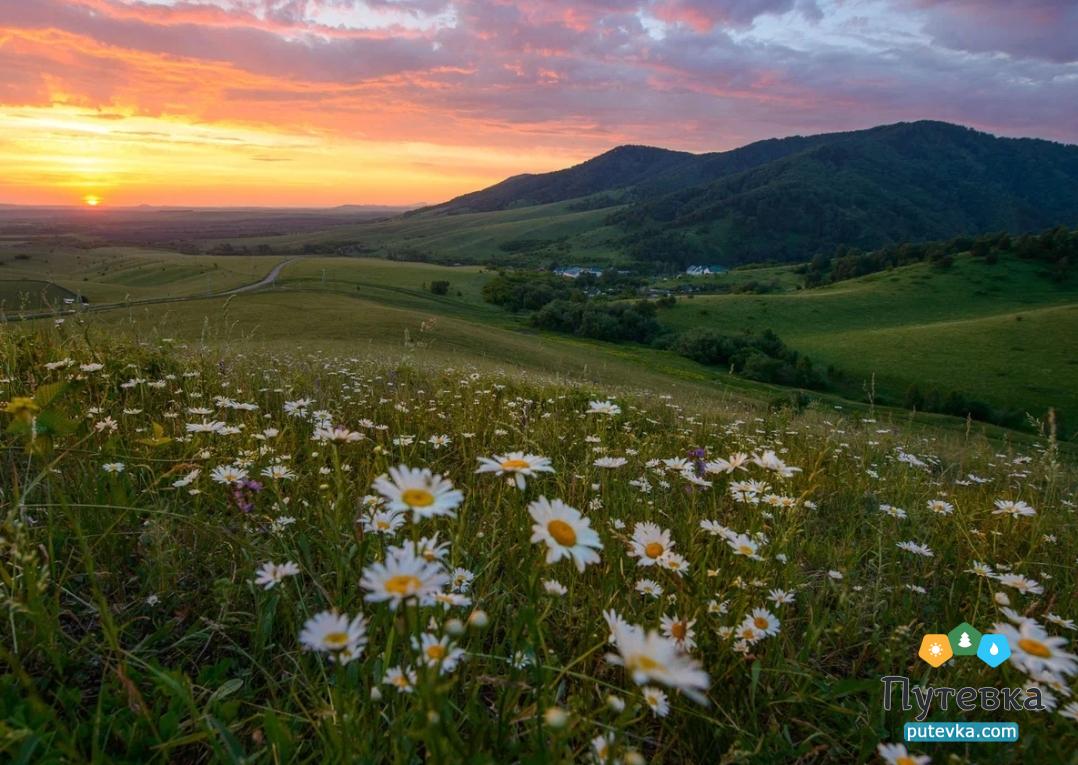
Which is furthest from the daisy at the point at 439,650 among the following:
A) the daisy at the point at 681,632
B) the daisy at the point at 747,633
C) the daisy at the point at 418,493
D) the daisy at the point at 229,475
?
the daisy at the point at 229,475

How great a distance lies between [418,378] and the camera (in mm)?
8664

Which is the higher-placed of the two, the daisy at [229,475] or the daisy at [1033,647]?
the daisy at [1033,647]

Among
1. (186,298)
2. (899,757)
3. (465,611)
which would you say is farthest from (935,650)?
(186,298)

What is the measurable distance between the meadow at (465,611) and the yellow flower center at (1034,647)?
0.04 feet

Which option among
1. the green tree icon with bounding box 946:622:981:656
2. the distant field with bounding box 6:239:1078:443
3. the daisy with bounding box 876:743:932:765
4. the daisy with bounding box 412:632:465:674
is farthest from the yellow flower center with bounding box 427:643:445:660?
the distant field with bounding box 6:239:1078:443

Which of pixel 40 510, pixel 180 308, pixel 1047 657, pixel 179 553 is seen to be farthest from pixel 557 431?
pixel 180 308

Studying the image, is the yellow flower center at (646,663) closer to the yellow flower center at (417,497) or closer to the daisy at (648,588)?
the yellow flower center at (417,497)

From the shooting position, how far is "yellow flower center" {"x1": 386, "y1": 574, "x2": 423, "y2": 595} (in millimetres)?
1204

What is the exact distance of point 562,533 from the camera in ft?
5.27

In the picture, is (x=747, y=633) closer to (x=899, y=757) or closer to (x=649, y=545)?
(x=649, y=545)

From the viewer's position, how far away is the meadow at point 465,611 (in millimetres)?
1546

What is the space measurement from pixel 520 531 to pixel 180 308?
150 feet
